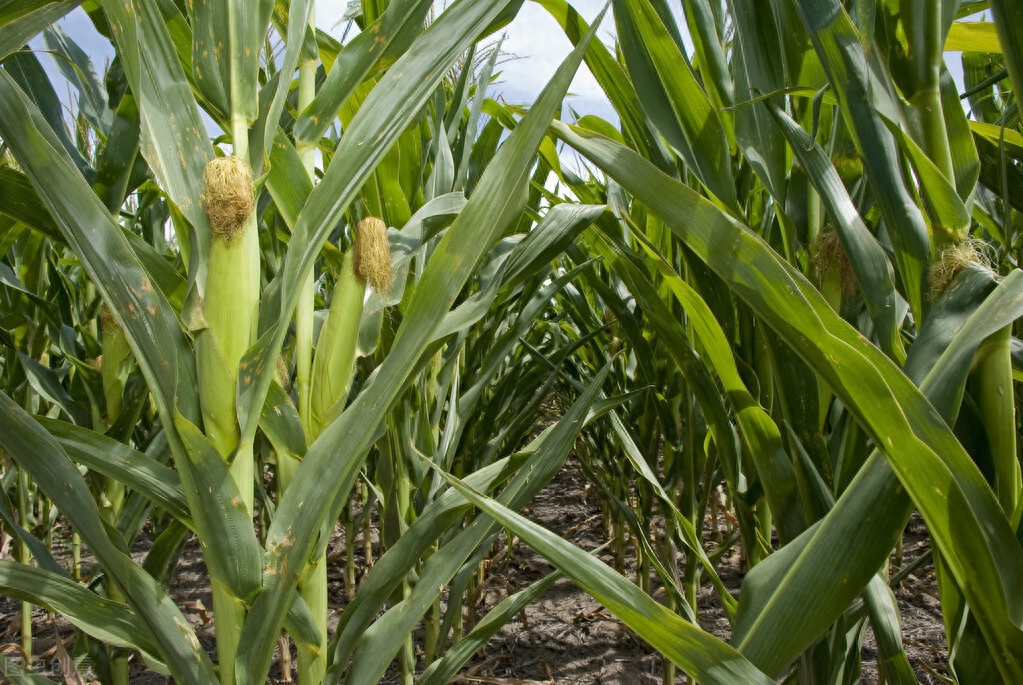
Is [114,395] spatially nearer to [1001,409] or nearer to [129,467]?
[129,467]

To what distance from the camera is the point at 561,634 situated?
1649 millimetres

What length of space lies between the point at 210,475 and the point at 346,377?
0.15m

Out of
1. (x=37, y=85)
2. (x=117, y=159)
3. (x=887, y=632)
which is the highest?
(x=37, y=85)

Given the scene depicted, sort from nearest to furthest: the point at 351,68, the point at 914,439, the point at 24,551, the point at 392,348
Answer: the point at 914,439 < the point at 392,348 < the point at 351,68 < the point at 24,551

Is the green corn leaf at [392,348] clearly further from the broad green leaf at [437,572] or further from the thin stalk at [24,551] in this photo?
the thin stalk at [24,551]

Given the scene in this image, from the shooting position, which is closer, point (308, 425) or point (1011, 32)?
point (1011, 32)

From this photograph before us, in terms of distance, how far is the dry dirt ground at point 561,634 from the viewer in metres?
1.43

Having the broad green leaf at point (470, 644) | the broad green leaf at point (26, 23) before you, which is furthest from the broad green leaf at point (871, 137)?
the broad green leaf at point (26, 23)

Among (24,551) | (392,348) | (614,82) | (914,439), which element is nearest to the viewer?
(914,439)

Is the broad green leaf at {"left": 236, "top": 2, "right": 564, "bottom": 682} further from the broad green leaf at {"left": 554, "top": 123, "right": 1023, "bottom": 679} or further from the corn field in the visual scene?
the broad green leaf at {"left": 554, "top": 123, "right": 1023, "bottom": 679}

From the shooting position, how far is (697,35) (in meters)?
0.63

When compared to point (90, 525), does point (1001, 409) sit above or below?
below

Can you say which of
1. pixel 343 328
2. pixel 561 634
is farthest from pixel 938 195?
pixel 561 634

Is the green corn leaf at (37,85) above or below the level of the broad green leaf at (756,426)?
above
